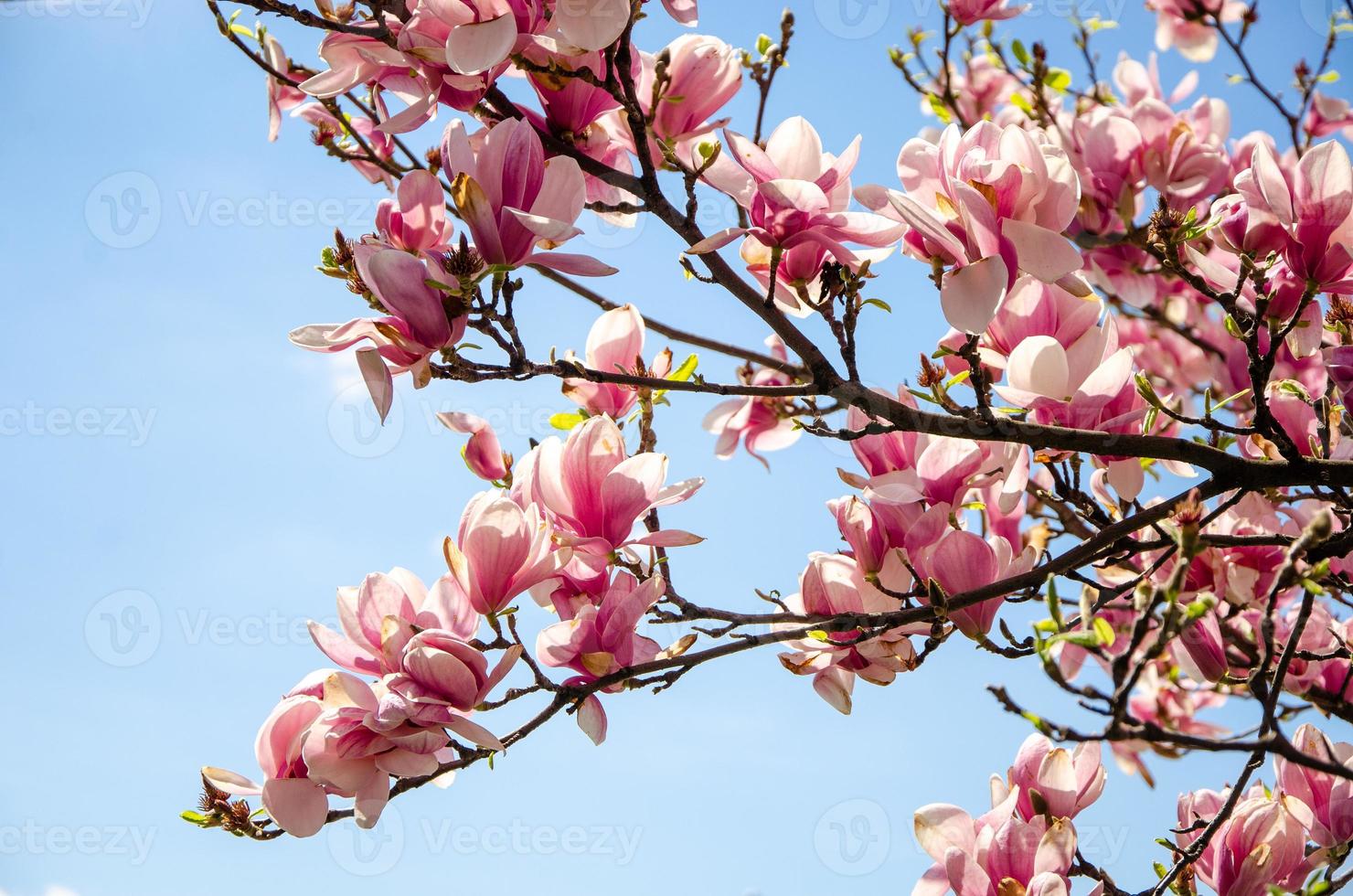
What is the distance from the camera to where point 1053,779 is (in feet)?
4.06

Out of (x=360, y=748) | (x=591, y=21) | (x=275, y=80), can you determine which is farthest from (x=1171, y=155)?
(x=360, y=748)

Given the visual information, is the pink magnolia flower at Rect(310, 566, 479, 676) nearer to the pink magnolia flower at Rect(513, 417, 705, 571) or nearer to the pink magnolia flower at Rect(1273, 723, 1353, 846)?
the pink magnolia flower at Rect(513, 417, 705, 571)

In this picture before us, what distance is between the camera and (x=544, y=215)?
3.50 feet

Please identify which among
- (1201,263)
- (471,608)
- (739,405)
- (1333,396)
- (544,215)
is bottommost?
(471,608)

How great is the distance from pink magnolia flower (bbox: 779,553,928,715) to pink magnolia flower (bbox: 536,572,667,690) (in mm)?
242

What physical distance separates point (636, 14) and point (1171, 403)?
89 centimetres

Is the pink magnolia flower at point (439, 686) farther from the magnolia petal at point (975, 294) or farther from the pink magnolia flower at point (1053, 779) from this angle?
the pink magnolia flower at point (1053, 779)

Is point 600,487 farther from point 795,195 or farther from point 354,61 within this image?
point 354,61

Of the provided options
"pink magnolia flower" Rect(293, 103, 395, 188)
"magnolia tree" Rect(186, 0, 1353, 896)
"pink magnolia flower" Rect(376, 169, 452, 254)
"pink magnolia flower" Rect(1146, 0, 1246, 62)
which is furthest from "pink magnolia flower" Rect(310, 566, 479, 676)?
"pink magnolia flower" Rect(1146, 0, 1246, 62)

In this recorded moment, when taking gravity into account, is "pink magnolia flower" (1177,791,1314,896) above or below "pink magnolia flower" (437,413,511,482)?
below

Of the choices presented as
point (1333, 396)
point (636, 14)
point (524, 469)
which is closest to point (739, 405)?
point (524, 469)

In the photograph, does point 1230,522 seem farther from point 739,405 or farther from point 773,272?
point 773,272

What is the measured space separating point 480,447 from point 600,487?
0.33 meters

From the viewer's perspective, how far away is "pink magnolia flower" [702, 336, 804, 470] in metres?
1.72
